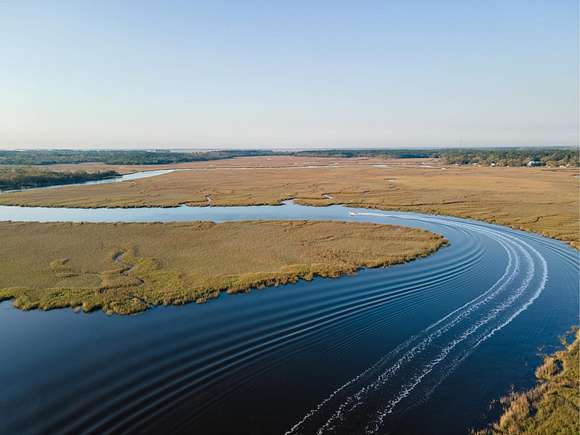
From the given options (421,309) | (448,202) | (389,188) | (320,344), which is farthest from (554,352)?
(389,188)

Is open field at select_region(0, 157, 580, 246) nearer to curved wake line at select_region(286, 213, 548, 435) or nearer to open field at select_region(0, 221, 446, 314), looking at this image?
open field at select_region(0, 221, 446, 314)

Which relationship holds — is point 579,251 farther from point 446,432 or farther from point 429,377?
point 446,432

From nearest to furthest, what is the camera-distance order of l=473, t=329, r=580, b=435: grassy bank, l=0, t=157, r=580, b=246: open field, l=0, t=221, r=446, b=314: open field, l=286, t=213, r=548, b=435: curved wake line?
1. l=473, t=329, r=580, b=435: grassy bank
2. l=286, t=213, r=548, b=435: curved wake line
3. l=0, t=221, r=446, b=314: open field
4. l=0, t=157, r=580, b=246: open field

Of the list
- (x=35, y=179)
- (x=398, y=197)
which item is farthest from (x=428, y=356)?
(x=35, y=179)

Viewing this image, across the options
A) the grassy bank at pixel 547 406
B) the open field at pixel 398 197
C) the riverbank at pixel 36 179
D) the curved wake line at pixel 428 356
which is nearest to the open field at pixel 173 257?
the curved wake line at pixel 428 356

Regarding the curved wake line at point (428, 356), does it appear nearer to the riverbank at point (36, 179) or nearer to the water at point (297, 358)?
the water at point (297, 358)

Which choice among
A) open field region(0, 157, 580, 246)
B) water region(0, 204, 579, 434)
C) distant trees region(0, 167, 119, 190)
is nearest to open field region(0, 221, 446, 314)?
water region(0, 204, 579, 434)

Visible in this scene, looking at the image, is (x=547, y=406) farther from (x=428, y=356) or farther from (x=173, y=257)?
(x=173, y=257)
